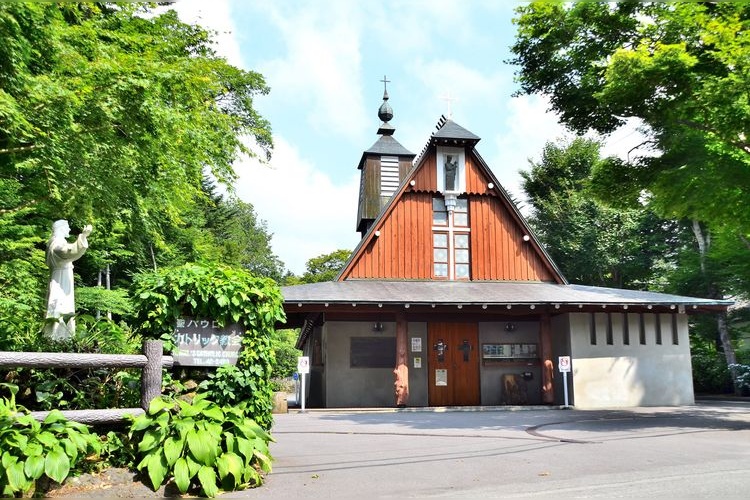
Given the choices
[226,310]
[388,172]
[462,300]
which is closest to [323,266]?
[388,172]

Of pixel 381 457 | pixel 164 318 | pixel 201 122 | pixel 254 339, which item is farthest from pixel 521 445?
pixel 201 122

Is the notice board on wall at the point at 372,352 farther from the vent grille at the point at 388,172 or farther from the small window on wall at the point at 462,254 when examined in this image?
the vent grille at the point at 388,172

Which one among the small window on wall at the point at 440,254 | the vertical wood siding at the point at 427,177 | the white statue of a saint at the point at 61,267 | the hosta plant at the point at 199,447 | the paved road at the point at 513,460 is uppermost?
the vertical wood siding at the point at 427,177

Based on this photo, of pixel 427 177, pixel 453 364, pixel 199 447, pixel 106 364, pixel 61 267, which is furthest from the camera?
pixel 427 177

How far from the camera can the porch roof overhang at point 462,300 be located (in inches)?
662

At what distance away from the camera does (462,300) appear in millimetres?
17109

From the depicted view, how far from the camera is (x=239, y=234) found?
51.1m

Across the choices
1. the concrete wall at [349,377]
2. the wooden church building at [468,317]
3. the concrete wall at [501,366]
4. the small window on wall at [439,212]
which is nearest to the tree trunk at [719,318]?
the wooden church building at [468,317]

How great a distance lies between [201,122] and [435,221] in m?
10.4

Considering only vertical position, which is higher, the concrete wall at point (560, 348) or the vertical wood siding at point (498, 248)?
the vertical wood siding at point (498, 248)

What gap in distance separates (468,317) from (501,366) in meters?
1.92

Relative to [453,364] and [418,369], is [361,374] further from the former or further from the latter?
[453,364]

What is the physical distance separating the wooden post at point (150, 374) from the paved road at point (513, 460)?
152 cm

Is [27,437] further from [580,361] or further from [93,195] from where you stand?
[580,361]
